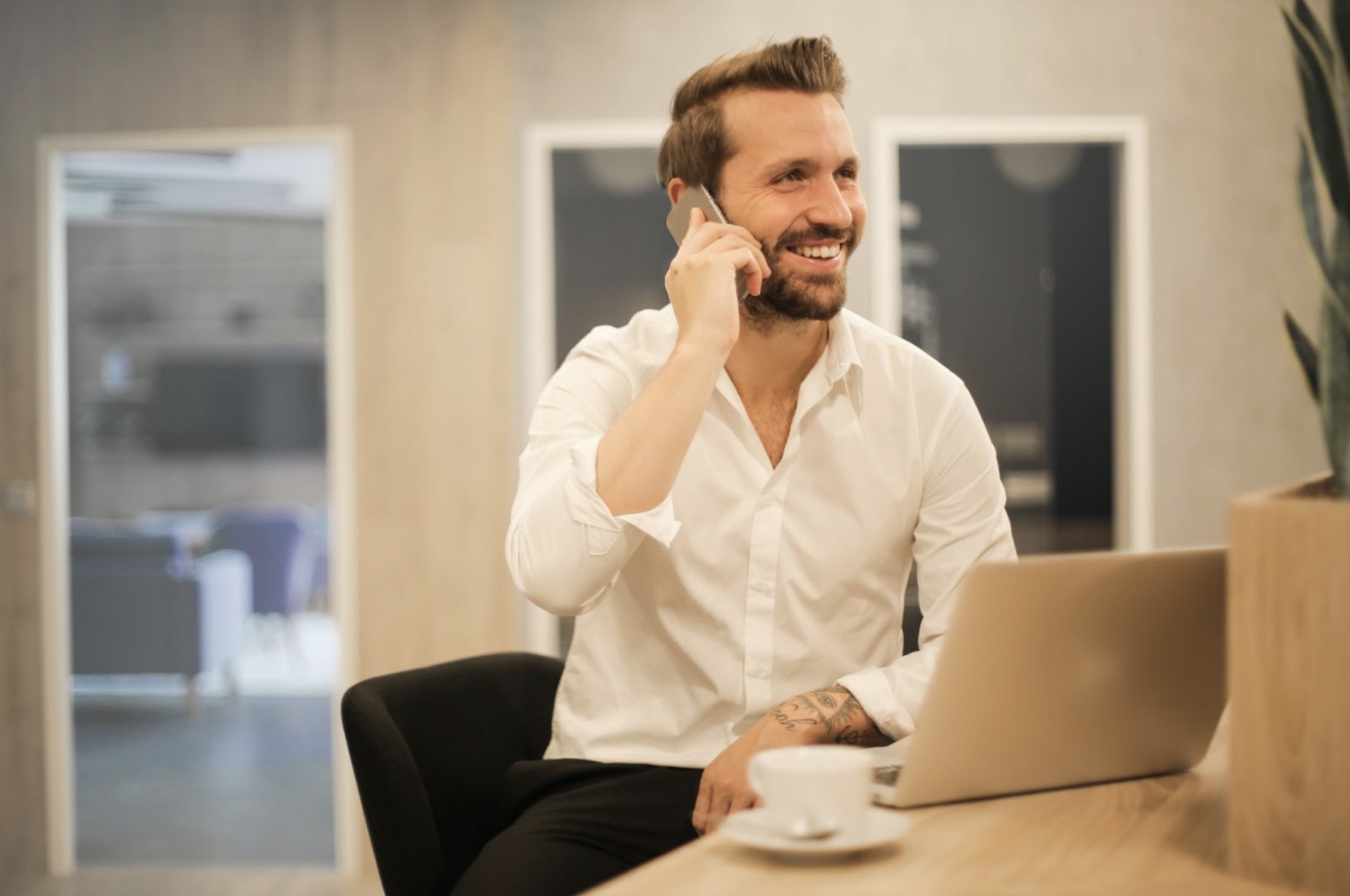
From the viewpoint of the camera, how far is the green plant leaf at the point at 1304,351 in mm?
975

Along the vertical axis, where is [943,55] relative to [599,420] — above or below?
above

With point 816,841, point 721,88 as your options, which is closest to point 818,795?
point 816,841

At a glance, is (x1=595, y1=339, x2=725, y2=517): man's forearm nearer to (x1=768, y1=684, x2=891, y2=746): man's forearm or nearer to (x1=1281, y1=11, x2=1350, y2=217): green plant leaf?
(x1=768, y1=684, x2=891, y2=746): man's forearm

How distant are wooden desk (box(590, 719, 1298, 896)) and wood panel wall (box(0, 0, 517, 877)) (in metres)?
3.25

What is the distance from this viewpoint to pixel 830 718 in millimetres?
1492

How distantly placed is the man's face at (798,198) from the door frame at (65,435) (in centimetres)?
270

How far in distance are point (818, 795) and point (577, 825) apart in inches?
26.0

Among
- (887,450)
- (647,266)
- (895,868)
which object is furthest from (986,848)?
(647,266)

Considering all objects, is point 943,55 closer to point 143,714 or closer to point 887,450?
point 887,450

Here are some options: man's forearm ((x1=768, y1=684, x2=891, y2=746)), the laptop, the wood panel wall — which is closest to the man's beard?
man's forearm ((x1=768, y1=684, x2=891, y2=746))

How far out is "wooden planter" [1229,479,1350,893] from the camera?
2.81 feet

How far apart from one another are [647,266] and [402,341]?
2.72ft

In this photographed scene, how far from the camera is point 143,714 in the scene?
6.84 metres

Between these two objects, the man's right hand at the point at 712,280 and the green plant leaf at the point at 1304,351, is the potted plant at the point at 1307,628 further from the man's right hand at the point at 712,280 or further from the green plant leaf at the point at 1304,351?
the man's right hand at the point at 712,280
